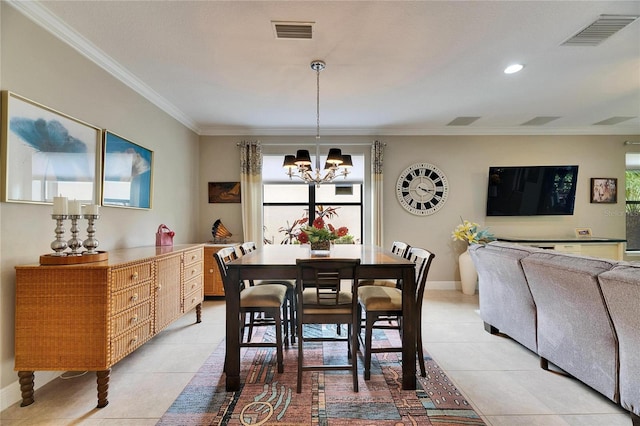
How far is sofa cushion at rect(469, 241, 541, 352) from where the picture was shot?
8.14 feet

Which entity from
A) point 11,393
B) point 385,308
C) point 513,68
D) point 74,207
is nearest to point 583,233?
point 513,68

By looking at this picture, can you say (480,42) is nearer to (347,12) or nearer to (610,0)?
(610,0)

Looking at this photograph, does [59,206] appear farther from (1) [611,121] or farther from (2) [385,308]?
(1) [611,121]

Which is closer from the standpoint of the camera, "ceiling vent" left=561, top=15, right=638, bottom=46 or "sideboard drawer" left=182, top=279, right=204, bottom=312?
"ceiling vent" left=561, top=15, right=638, bottom=46

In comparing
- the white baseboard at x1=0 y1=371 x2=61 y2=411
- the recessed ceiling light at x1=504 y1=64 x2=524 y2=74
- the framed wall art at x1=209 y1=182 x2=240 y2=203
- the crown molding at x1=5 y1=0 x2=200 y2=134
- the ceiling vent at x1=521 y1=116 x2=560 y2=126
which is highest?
the ceiling vent at x1=521 y1=116 x2=560 y2=126

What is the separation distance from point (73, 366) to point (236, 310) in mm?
1036

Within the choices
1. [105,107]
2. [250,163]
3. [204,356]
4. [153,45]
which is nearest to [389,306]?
[204,356]

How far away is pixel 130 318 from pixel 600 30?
4209 mm

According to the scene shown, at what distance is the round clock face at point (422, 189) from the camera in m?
5.06

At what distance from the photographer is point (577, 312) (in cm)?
198

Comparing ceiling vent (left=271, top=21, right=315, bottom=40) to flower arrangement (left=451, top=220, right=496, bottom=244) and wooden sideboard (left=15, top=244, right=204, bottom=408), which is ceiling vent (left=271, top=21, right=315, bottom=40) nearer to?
wooden sideboard (left=15, top=244, right=204, bottom=408)

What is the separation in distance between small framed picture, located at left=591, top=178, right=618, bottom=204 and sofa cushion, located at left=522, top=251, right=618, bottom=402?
411cm

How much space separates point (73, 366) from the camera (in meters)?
1.92

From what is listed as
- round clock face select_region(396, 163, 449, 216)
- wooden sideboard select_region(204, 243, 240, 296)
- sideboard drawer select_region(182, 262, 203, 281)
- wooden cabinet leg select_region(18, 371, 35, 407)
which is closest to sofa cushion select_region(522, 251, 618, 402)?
round clock face select_region(396, 163, 449, 216)
